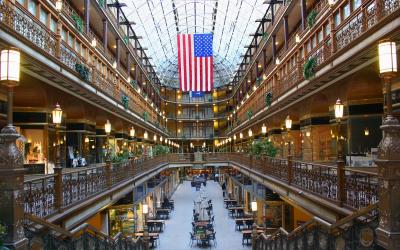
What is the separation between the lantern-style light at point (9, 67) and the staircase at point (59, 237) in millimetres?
2534

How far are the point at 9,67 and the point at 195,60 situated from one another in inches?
1246

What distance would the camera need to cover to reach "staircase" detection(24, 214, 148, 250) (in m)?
7.63

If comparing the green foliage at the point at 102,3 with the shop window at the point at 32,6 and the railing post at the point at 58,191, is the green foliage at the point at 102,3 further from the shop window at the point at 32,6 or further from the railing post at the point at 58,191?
the railing post at the point at 58,191

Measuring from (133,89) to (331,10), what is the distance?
1080 inches

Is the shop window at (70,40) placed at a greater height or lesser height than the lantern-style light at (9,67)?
greater

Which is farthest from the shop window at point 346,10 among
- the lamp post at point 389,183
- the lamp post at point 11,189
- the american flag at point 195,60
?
the american flag at point 195,60

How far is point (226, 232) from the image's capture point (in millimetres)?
31594

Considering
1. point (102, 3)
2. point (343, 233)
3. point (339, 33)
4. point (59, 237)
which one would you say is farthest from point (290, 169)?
point (102, 3)

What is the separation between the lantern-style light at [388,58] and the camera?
6.58 metres

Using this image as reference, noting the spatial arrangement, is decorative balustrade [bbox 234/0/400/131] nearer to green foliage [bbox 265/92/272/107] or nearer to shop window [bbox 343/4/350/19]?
green foliage [bbox 265/92/272/107]

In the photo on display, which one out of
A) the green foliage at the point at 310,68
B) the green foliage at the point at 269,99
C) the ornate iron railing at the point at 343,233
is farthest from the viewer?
the green foliage at the point at 269,99

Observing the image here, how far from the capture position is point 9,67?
668cm

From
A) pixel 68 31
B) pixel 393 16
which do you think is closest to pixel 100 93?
pixel 68 31

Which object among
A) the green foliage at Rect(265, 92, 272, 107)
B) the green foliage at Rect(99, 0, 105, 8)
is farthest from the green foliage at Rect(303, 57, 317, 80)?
the green foliage at Rect(99, 0, 105, 8)
